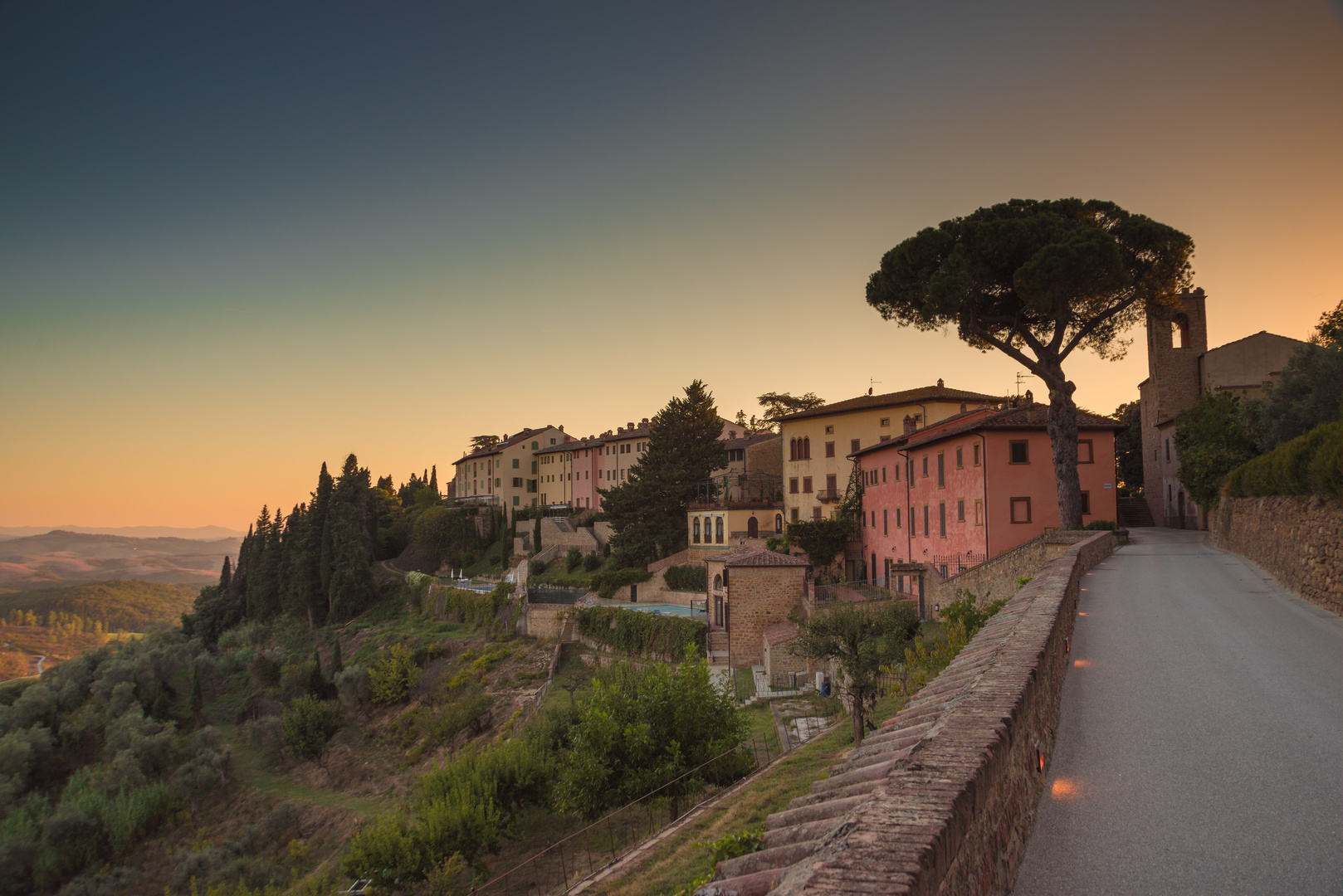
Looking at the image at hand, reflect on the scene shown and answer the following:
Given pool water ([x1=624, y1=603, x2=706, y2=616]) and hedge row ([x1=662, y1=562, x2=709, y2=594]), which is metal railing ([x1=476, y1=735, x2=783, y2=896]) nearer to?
pool water ([x1=624, y1=603, x2=706, y2=616])

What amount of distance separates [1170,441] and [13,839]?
56960 mm

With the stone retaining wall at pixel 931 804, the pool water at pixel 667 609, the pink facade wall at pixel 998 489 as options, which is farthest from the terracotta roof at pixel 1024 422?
the stone retaining wall at pixel 931 804

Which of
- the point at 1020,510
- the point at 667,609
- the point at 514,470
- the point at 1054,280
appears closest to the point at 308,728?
the point at 667,609

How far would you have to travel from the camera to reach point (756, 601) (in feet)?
105

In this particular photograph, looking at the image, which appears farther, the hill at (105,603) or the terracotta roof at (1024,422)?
the hill at (105,603)

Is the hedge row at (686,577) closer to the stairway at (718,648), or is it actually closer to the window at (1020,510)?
the stairway at (718,648)

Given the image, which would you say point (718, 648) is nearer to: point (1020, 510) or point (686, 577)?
point (686, 577)

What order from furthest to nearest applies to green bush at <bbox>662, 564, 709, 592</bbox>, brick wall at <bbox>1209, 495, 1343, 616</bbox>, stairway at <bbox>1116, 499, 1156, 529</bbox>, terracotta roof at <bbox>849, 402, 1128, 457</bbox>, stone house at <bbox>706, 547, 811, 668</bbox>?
1. green bush at <bbox>662, 564, 709, 592</bbox>
2. stairway at <bbox>1116, 499, 1156, 529</bbox>
3. stone house at <bbox>706, 547, 811, 668</bbox>
4. terracotta roof at <bbox>849, 402, 1128, 457</bbox>
5. brick wall at <bbox>1209, 495, 1343, 616</bbox>

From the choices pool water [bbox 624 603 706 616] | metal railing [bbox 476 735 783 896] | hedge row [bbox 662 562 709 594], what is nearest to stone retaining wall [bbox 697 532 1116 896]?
metal railing [bbox 476 735 783 896]

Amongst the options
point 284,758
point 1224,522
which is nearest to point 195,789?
point 284,758

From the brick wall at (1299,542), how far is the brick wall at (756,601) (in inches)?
628

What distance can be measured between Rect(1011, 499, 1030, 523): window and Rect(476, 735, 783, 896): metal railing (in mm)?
15253

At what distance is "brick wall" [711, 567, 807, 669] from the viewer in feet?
104

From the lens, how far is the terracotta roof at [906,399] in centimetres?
4591
